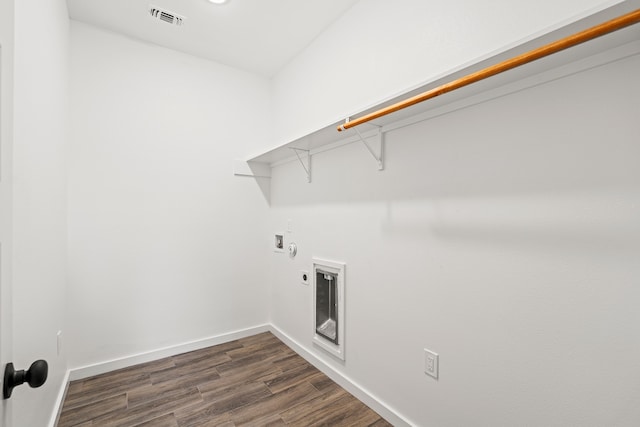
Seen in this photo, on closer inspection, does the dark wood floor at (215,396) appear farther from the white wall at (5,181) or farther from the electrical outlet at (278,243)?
the white wall at (5,181)

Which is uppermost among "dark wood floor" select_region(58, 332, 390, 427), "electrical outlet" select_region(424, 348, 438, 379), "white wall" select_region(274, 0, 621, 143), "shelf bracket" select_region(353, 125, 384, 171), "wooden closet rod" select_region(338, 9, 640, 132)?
"white wall" select_region(274, 0, 621, 143)

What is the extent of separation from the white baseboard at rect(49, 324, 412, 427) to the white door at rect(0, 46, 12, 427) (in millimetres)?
1485

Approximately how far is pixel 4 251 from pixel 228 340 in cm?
248

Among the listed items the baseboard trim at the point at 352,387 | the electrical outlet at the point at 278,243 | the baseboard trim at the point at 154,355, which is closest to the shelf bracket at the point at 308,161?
the electrical outlet at the point at 278,243

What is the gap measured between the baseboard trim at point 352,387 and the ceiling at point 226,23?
8.55 feet

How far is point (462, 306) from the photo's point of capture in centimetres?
135

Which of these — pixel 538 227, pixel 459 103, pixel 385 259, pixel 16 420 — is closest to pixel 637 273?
pixel 538 227

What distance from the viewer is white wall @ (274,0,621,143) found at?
1.18 m

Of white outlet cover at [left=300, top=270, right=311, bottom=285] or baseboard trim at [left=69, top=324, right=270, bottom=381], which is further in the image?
white outlet cover at [left=300, top=270, right=311, bottom=285]

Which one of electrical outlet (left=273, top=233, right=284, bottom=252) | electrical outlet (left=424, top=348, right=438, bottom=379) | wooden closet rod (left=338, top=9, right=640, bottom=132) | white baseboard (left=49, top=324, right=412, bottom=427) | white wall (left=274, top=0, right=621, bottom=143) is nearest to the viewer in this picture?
wooden closet rod (left=338, top=9, right=640, bottom=132)

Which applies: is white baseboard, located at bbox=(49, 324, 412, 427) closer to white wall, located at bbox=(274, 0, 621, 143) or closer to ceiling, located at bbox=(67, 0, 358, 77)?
white wall, located at bbox=(274, 0, 621, 143)

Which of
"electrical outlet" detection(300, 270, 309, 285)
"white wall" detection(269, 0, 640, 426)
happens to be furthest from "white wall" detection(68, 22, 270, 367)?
"white wall" detection(269, 0, 640, 426)

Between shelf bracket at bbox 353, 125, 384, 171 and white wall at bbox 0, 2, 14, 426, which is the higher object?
shelf bracket at bbox 353, 125, 384, 171

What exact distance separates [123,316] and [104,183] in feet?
3.46
